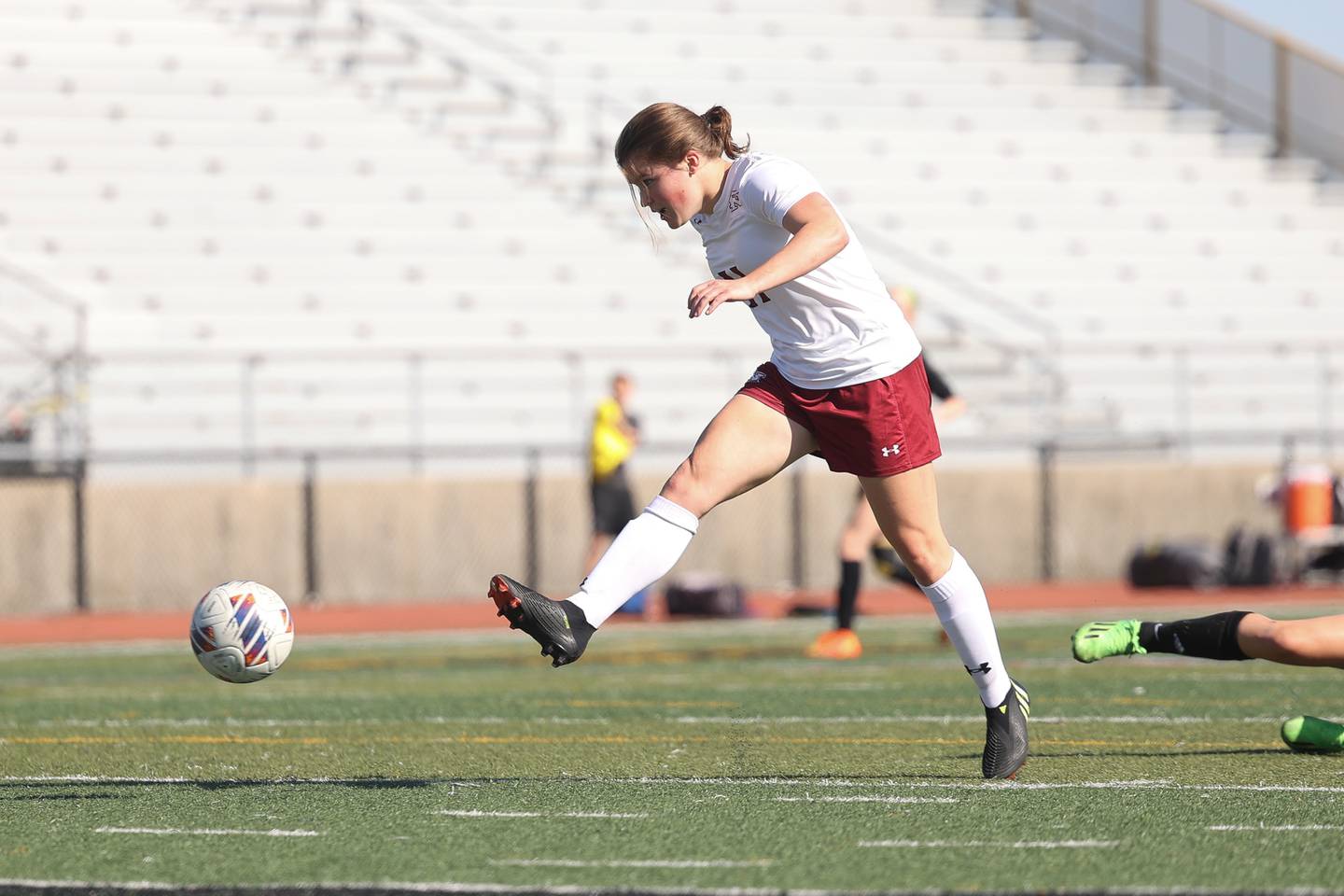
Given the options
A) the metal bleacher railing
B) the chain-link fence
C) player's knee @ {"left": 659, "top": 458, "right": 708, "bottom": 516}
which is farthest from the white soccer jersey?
the metal bleacher railing

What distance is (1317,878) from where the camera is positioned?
423cm

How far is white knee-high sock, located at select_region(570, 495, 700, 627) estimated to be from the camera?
216 inches

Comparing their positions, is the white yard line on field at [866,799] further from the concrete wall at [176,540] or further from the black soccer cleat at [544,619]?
the concrete wall at [176,540]

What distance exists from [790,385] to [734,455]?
0.30m

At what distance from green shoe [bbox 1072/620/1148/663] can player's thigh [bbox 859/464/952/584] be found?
0.46 meters

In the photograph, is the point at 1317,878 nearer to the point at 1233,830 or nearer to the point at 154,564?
the point at 1233,830

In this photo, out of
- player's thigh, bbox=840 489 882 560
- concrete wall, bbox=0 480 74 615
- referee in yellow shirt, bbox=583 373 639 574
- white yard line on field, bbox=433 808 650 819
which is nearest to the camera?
white yard line on field, bbox=433 808 650 819

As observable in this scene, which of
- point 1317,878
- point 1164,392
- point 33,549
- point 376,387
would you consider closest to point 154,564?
point 33,549

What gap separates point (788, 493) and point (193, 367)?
5.87 metres

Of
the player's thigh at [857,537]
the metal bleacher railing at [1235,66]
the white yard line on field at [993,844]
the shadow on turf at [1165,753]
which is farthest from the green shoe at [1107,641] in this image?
the metal bleacher railing at [1235,66]

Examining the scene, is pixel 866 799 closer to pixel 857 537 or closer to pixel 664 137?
pixel 664 137

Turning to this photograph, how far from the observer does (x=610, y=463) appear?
16.8 metres

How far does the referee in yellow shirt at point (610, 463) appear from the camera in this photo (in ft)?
55.2

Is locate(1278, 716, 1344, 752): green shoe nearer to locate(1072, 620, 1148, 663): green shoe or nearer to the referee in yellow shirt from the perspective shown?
locate(1072, 620, 1148, 663): green shoe
